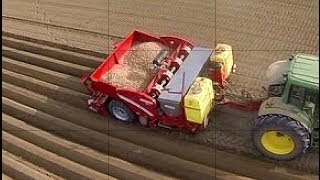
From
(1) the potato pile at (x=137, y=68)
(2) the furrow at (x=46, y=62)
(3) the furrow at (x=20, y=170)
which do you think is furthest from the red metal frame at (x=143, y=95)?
(3) the furrow at (x=20, y=170)

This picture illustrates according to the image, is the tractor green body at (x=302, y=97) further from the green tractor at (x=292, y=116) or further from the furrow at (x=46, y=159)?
the furrow at (x=46, y=159)

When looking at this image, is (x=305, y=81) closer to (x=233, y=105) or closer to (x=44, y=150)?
(x=233, y=105)

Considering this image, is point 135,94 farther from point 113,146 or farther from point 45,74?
point 45,74

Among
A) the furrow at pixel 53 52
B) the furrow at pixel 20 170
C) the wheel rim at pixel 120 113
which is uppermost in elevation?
the furrow at pixel 53 52

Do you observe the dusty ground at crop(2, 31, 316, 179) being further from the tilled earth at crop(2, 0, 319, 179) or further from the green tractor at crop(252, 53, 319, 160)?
the green tractor at crop(252, 53, 319, 160)

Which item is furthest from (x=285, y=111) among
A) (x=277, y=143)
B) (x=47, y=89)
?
(x=47, y=89)

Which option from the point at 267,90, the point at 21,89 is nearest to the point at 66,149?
the point at 21,89
